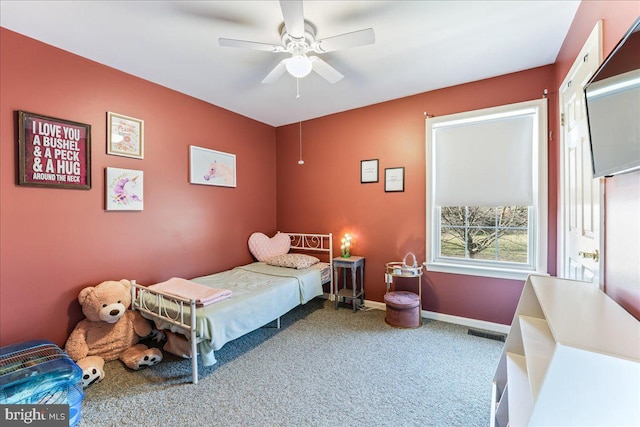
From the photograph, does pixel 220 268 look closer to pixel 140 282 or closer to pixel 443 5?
pixel 140 282

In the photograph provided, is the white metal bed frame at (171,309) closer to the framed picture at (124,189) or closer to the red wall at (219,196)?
the red wall at (219,196)

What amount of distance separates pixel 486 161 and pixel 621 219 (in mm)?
1757

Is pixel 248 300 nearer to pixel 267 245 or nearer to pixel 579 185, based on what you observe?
pixel 267 245

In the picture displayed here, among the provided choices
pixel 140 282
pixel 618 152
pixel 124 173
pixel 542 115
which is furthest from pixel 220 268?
pixel 542 115

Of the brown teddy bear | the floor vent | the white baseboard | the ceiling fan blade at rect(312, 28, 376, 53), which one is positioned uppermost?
the ceiling fan blade at rect(312, 28, 376, 53)

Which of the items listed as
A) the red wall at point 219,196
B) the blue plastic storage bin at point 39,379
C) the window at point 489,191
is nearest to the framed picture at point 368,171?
the red wall at point 219,196

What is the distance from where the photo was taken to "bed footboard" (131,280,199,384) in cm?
200

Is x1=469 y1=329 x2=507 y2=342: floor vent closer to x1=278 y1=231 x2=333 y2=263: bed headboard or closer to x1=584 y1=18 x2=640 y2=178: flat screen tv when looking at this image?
x1=278 y1=231 x2=333 y2=263: bed headboard

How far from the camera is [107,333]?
7.41 feet

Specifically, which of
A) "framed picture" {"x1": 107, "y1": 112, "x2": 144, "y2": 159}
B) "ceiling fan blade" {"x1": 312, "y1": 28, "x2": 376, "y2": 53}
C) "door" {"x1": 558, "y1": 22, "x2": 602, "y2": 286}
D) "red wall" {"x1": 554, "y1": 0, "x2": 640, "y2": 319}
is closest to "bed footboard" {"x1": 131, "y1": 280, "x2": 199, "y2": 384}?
"framed picture" {"x1": 107, "y1": 112, "x2": 144, "y2": 159}

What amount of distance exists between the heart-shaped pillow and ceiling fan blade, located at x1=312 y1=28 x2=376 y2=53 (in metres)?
2.67

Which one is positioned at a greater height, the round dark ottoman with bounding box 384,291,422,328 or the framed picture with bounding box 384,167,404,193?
the framed picture with bounding box 384,167,404,193

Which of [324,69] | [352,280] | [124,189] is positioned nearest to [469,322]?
[352,280]

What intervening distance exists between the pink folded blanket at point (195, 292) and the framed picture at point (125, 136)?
1.31 meters
